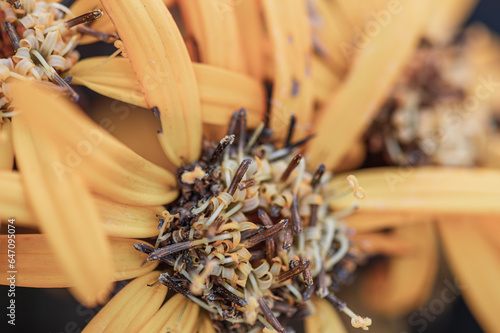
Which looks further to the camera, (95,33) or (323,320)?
(323,320)

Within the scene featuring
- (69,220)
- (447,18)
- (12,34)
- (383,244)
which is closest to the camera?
(69,220)

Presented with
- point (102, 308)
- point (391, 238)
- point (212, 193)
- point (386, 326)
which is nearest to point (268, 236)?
point (212, 193)

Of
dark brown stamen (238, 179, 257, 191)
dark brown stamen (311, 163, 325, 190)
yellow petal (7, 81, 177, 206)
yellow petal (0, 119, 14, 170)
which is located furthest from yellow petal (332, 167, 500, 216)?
yellow petal (0, 119, 14, 170)

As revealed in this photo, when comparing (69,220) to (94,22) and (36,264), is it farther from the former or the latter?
(94,22)

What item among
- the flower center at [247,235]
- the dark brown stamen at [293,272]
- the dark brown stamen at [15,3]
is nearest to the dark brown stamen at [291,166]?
the flower center at [247,235]

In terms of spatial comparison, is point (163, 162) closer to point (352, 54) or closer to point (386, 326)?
point (352, 54)

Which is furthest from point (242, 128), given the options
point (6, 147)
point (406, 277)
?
point (406, 277)
